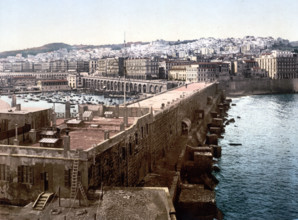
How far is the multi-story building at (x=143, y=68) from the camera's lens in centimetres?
15362

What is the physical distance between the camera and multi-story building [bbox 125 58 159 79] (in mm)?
153625

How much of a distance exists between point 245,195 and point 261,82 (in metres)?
116

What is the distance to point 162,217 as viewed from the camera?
15.7 metres

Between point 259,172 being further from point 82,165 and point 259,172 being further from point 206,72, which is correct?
point 206,72

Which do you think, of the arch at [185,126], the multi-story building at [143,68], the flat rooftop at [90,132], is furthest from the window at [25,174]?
the multi-story building at [143,68]

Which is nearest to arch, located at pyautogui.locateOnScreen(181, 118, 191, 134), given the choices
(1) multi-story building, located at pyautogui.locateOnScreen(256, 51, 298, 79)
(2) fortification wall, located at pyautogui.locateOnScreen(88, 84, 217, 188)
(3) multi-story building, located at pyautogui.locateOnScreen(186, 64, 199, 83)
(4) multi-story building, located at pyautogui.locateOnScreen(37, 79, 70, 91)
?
(2) fortification wall, located at pyautogui.locateOnScreen(88, 84, 217, 188)

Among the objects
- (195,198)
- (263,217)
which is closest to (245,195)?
(263,217)

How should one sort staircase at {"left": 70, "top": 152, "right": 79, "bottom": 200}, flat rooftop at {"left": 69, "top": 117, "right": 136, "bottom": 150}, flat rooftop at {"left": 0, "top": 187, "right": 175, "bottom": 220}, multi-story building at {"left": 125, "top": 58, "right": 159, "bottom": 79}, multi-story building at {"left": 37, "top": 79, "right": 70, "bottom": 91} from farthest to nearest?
multi-story building at {"left": 37, "top": 79, "right": 70, "bottom": 91}, multi-story building at {"left": 125, "top": 58, "right": 159, "bottom": 79}, flat rooftop at {"left": 69, "top": 117, "right": 136, "bottom": 150}, staircase at {"left": 70, "top": 152, "right": 79, "bottom": 200}, flat rooftop at {"left": 0, "top": 187, "right": 175, "bottom": 220}

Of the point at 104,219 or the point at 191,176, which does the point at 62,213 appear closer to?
the point at 104,219

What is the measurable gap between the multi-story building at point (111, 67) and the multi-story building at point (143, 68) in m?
6.76

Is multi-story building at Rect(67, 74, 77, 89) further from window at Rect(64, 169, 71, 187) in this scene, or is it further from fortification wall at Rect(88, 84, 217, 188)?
window at Rect(64, 169, 71, 187)

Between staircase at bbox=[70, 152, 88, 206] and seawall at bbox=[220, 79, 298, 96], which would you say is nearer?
staircase at bbox=[70, 152, 88, 206]

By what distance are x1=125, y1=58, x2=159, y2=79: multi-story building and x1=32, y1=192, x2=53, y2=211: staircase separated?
447ft

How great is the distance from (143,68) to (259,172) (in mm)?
118866
